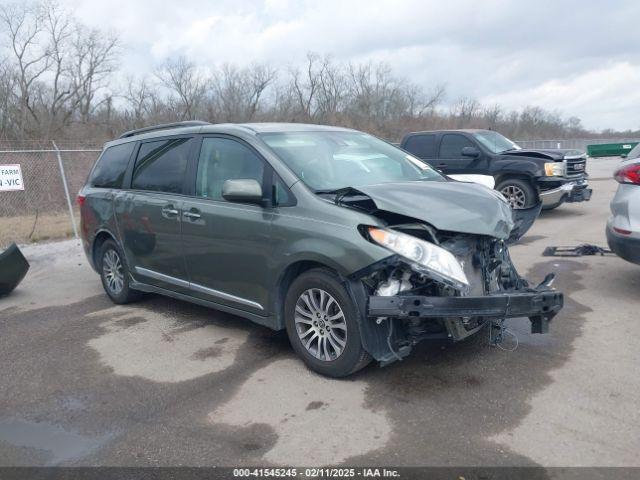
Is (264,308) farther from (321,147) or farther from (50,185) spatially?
(50,185)

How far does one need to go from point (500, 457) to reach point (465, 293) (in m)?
1.10

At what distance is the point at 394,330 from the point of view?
397cm

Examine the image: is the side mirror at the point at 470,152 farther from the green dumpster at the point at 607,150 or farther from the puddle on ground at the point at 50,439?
the green dumpster at the point at 607,150

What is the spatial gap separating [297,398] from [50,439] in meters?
1.61

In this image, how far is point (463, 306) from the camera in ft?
12.2

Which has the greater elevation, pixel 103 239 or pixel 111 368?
pixel 103 239

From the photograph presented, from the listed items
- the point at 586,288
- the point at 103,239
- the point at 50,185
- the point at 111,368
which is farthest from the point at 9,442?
the point at 50,185

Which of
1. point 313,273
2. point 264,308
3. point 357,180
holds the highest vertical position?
point 357,180

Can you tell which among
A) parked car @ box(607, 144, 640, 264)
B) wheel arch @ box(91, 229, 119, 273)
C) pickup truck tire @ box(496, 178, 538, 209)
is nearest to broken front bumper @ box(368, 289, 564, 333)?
parked car @ box(607, 144, 640, 264)

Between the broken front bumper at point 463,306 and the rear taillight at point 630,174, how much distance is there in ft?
8.38

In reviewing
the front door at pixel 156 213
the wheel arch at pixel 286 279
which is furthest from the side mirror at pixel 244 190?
the front door at pixel 156 213

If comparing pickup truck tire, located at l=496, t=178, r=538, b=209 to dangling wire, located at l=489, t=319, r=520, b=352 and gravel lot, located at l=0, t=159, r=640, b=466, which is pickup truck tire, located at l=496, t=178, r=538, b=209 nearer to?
gravel lot, located at l=0, t=159, r=640, b=466

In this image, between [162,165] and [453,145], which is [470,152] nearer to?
[453,145]

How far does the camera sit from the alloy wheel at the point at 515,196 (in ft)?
37.1
